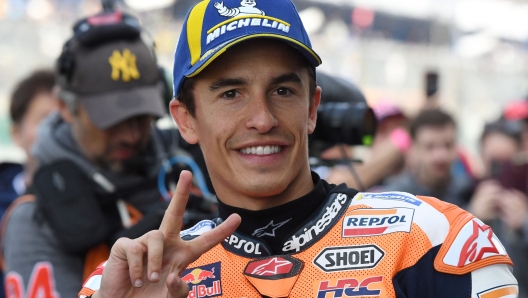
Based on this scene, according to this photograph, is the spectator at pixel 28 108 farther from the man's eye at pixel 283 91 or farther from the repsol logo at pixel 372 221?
the repsol logo at pixel 372 221

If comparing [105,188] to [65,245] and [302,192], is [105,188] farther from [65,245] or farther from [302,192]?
[302,192]

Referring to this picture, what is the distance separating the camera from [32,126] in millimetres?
4664

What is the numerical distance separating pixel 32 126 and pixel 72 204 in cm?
161

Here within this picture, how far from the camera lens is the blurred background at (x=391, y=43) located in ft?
38.8

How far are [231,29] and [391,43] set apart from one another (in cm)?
A: 1568

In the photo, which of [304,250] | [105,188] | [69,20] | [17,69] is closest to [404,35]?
[69,20]

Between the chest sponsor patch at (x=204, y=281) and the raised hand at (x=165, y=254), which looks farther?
the chest sponsor patch at (x=204, y=281)

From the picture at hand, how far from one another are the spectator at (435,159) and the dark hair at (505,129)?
2.08 feet

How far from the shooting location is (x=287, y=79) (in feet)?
6.63

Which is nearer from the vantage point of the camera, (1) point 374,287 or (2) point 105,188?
(1) point 374,287

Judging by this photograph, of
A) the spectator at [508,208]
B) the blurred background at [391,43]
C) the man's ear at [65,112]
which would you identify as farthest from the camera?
the blurred background at [391,43]

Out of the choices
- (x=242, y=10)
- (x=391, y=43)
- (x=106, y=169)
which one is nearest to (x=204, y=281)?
(x=242, y=10)

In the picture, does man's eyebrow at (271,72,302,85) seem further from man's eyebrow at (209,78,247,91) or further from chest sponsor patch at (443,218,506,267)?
chest sponsor patch at (443,218,506,267)

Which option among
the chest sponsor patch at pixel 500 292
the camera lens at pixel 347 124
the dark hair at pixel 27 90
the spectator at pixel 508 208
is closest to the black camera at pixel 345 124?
the camera lens at pixel 347 124
